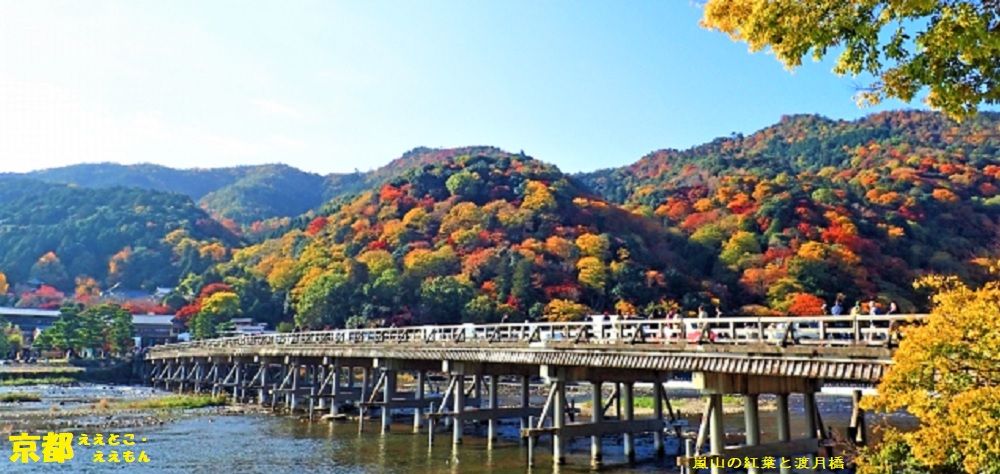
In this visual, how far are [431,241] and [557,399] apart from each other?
58913 millimetres

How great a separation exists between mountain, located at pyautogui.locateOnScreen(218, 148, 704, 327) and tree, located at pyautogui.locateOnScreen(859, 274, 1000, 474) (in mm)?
51332

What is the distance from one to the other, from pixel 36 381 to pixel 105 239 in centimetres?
7167

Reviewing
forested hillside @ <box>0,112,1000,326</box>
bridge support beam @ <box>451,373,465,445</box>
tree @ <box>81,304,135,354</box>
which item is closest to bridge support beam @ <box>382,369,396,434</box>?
bridge support beam @ <box>451,373,465,445</box>

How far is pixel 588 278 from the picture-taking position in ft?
216

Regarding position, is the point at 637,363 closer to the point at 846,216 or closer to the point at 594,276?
the point at 594,276

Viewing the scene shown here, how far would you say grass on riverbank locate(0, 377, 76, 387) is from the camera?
57.2 meters

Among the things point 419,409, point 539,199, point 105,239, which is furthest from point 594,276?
point 105,239

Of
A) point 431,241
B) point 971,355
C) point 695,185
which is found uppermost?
point 695,185

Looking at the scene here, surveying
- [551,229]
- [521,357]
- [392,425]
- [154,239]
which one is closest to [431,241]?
[551,229]

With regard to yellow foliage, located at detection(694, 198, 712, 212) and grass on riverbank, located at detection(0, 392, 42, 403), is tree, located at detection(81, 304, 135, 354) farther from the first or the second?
yellow foliage, located at detection(694, 198, 712, 212)

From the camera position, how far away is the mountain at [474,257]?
6556 centimetres

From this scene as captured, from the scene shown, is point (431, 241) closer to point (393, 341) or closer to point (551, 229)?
point (551, 229)

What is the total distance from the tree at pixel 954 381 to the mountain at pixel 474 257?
5133 centimetres

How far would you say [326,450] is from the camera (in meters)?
25.8
